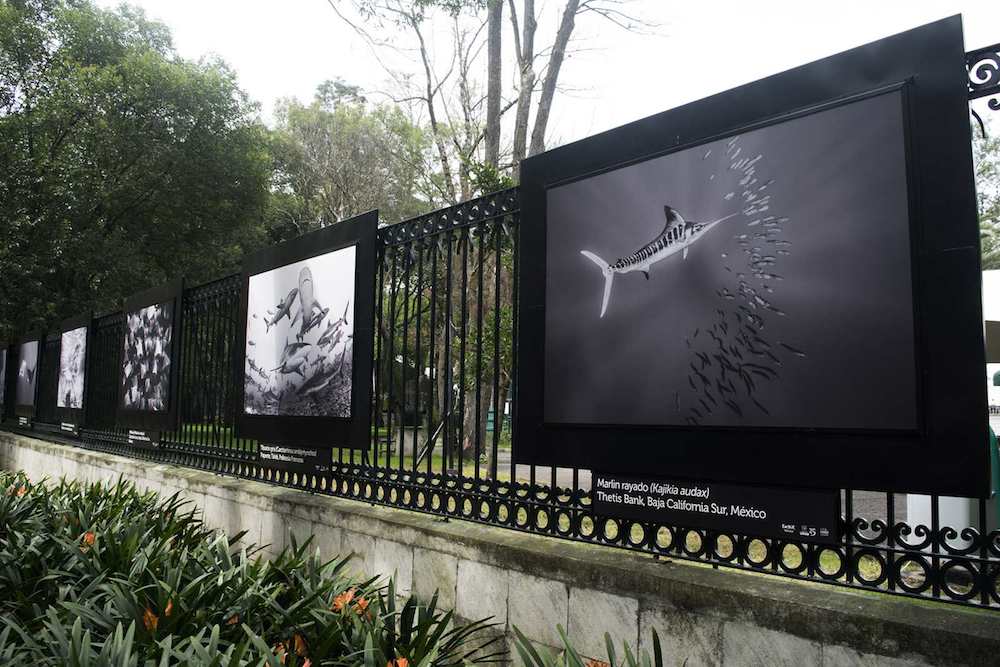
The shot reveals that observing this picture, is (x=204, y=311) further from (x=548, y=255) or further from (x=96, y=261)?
(x=96, y=261)

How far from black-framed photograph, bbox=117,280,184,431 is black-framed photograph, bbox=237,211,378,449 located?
88.7 inches

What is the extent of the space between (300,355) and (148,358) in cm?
461

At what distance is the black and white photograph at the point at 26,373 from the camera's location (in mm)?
17078

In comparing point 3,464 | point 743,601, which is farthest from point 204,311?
point 3,464

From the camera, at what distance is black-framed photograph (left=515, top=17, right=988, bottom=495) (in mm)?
2766

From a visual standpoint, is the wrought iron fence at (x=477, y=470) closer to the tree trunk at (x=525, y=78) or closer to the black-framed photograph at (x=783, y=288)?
the black-framed photograph at (x=783, y=288)

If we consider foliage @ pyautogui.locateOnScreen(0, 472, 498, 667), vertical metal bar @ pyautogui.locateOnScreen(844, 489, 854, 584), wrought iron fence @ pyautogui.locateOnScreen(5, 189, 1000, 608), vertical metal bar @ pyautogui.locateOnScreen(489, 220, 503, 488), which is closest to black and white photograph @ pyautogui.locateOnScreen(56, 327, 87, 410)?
wrought iron fence @ pyautogui.locateOnScreen(5, 189, 1000, 608)

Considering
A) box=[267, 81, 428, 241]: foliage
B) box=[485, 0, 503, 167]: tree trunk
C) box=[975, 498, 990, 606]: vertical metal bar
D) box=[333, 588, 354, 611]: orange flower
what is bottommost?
box=[333, 588, 354, 611]: orange flower

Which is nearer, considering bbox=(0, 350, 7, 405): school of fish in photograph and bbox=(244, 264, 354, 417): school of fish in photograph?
bbox=(244, 264, 354, 417): school of fish in photograph

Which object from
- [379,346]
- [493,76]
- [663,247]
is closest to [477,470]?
[379,346]

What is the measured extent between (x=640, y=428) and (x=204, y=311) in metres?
6.87

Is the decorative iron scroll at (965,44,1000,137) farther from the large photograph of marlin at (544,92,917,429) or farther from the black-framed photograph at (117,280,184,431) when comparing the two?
the black-framed photograph at (117,280,184,431)

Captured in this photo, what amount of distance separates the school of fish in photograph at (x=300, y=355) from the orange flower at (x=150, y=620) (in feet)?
8.04

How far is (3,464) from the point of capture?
18.0m
